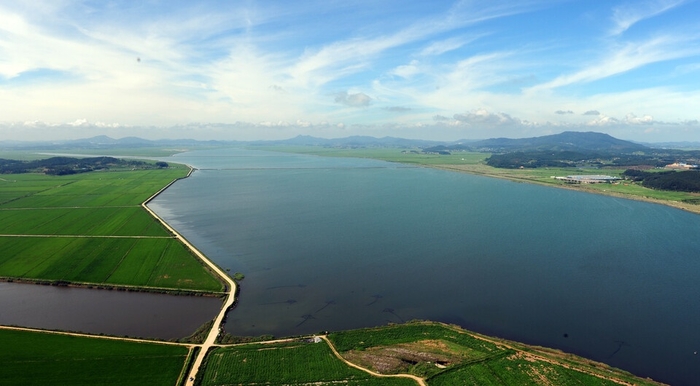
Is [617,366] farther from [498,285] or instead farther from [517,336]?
[498,285]

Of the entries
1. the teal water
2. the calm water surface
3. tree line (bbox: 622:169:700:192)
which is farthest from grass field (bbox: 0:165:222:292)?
tree line (bbox: 622:169:700:192)

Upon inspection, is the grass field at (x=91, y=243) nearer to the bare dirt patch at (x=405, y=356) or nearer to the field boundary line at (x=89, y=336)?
the field boundary line at (x=89, y=336)

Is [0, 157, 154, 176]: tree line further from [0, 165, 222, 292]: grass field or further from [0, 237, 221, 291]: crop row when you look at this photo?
[0, 237, 221, 291]: crop row

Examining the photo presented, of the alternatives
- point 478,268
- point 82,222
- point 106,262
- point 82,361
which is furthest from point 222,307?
point 82,222

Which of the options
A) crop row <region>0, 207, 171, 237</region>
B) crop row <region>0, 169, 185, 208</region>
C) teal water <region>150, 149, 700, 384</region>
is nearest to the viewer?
teal water <region>150, 149, 700, 384</region>

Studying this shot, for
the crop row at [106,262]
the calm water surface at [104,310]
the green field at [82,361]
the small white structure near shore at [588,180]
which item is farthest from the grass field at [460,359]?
the small white structure near shore at [588,180]
